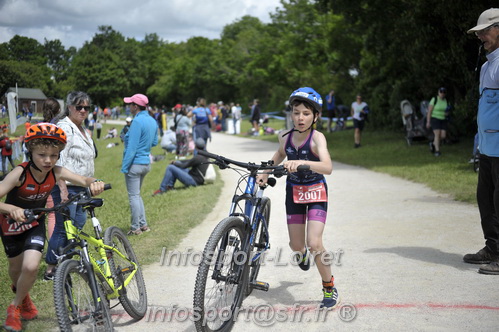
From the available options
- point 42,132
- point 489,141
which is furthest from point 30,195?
point 489,141

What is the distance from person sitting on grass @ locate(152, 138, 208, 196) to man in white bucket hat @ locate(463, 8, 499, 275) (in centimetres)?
752

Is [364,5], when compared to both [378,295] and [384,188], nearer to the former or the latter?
[384,188]

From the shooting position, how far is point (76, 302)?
12.8 feet

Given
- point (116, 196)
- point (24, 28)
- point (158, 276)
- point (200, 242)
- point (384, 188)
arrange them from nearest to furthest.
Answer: point (158, 276) < point (24, 28) < point (200, 242) < point (384, 188) < point (116, 196)

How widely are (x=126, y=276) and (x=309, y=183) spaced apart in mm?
1785

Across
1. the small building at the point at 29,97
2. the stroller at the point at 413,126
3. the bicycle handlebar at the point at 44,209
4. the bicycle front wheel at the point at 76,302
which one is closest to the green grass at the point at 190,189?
the stroller at the point at 413,126

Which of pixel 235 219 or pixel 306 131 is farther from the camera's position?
pixel 306 131

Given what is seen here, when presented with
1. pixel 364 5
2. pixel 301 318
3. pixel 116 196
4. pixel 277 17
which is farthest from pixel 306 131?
pixel 277 17

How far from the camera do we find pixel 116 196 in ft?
43.5

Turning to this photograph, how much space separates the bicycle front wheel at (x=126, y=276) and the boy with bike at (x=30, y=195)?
1.80ft

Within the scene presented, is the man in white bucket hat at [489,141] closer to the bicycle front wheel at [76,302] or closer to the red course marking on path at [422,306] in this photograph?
the red course marking on path at [422,306]

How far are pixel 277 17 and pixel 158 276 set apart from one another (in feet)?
175

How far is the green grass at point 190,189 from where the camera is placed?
6980 millimetres

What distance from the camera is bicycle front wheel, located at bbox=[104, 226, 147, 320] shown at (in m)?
4.68
